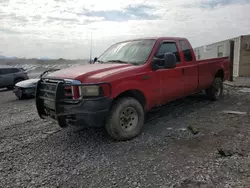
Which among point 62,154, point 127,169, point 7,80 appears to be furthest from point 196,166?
point 7,80

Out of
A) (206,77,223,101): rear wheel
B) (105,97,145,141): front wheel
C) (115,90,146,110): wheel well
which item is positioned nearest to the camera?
(105,97,145,141): front wheel

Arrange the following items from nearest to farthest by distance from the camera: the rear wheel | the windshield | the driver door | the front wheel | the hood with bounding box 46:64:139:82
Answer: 1. the hood with bounding box 46:64:139:82
2. the front wheel
3. the windshield
4. the driver door
5. the rear wheel

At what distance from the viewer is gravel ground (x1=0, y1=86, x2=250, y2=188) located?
105 inches

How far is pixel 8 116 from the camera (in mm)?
6379

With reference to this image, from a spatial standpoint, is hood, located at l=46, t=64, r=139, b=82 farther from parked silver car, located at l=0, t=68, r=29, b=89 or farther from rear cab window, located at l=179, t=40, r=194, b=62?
parked silver car, located at l=0, t=68, r=29, b=89

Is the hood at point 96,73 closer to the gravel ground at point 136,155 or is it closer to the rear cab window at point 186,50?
the gravel ground at point 136,155

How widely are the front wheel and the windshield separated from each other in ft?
3.04

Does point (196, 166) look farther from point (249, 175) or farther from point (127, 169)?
point (127, 169)

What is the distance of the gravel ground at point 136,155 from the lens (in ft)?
8.76

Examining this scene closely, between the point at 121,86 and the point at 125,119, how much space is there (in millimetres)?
646

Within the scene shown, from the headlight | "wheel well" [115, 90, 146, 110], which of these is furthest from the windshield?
the headlight

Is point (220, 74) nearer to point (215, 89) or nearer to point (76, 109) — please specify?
point (215, 89)

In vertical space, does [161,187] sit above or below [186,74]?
below

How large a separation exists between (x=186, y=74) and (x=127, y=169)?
10.2ft
